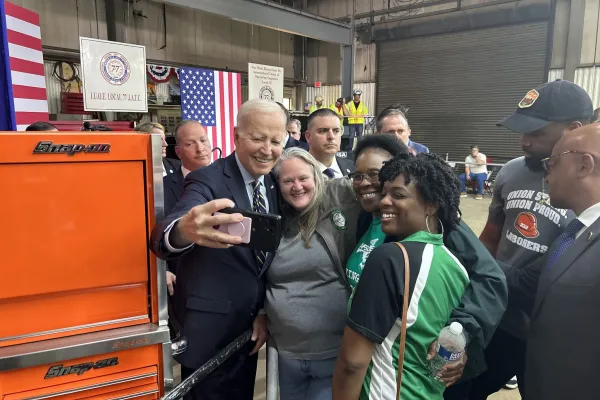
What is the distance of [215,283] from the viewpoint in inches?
54.0

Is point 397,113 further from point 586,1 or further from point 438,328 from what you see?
point 586,1

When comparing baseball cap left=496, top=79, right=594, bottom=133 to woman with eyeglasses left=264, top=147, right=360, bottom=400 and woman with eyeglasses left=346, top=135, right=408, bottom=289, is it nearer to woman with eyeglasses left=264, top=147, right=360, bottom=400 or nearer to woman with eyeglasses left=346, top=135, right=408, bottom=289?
woman with eyeglasses left=346, top=135, right=408, bottom=289

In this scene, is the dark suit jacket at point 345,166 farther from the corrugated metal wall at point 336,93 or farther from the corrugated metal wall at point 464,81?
the corrugated metal wall at point 336,93

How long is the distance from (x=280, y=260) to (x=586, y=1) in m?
11.6

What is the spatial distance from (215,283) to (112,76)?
3964mm

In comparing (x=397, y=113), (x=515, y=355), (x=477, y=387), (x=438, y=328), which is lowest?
(x=477, y=387)

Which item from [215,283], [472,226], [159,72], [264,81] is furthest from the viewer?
[159,72]

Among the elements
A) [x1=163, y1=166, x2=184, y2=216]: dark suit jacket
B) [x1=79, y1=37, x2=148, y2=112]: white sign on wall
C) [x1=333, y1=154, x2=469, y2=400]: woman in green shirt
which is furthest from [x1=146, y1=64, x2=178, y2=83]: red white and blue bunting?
[x1=333, y1=154, x2=469, y2=400]: woman in green shirt

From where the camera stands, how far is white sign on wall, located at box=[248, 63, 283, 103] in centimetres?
653

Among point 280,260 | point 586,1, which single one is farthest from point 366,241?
point 586,1

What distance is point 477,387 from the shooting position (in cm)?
176

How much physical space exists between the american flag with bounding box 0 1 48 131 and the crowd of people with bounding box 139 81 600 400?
229cm

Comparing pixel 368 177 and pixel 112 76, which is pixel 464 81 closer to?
pixel 112 76

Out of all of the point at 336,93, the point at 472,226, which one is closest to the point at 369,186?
the point at 472,226
